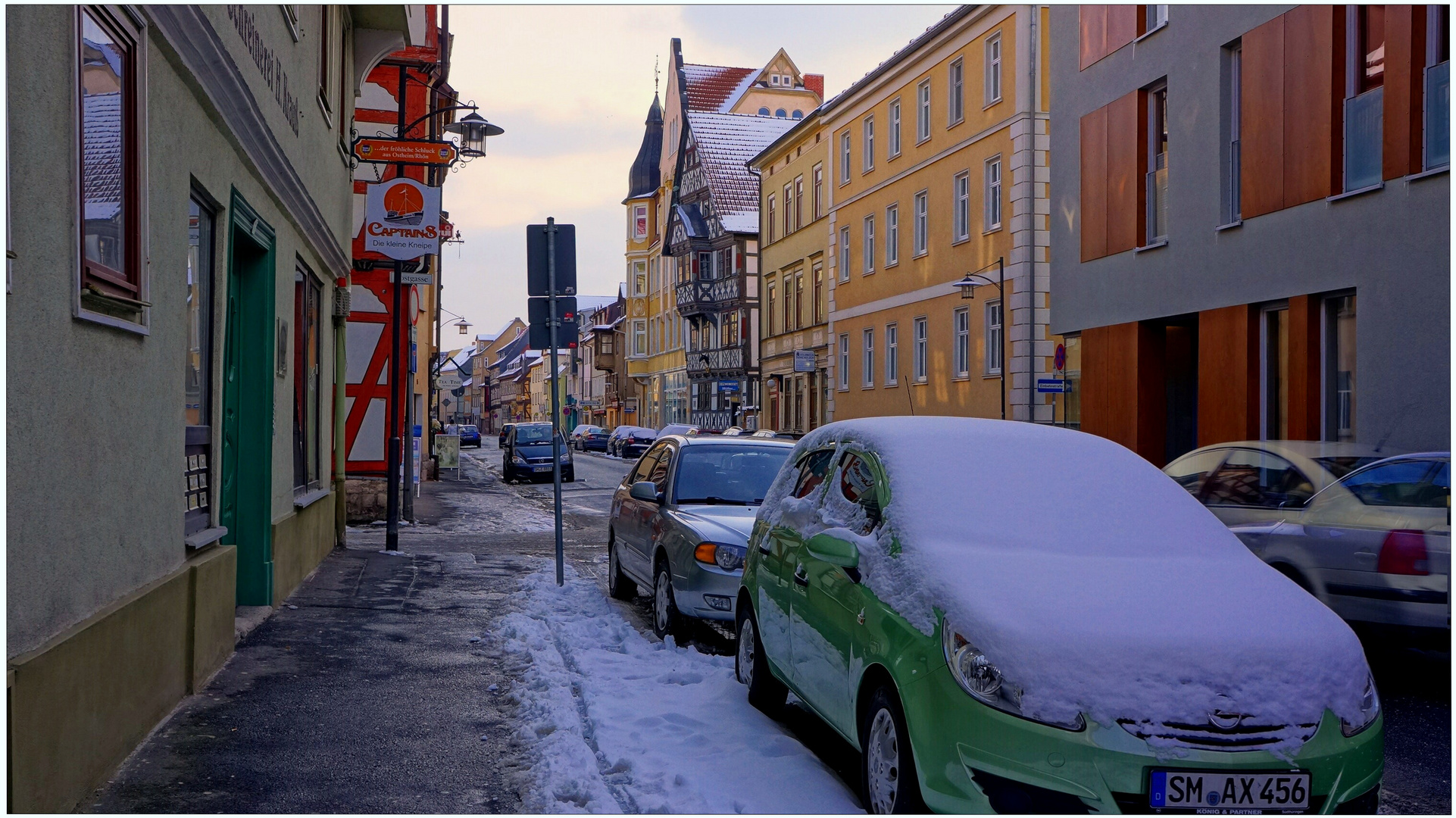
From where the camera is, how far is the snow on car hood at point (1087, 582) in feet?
13.7

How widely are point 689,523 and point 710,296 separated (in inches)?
2119

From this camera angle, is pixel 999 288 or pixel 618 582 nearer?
pixel 618 582

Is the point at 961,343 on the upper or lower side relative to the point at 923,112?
lower

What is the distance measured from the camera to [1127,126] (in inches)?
838

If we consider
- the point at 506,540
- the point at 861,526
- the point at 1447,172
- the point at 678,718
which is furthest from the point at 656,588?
the point at 1447,172

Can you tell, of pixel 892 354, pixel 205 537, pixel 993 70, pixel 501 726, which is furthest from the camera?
pixel 892 354

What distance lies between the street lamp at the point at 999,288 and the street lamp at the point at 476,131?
12392 millimetres

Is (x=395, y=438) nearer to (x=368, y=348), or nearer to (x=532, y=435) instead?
(x=368, y=348)

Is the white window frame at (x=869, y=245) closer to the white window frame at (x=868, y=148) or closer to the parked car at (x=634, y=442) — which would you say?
the white window frame at (x=868, y=148)

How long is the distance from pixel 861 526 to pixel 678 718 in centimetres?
167

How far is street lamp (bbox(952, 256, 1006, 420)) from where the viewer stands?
98.2 ft

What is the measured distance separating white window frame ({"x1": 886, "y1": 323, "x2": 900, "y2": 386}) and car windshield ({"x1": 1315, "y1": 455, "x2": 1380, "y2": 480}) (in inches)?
1111

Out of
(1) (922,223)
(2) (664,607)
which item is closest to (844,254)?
(1) (922,223)

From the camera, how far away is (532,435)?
3741 centimetres
